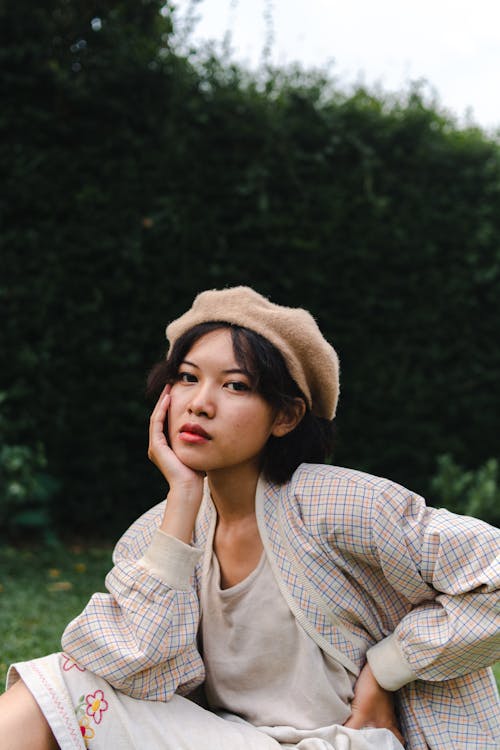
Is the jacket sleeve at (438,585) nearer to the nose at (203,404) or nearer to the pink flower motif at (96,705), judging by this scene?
the nose at (203,404)

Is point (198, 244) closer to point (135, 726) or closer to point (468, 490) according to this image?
point (468, 490)

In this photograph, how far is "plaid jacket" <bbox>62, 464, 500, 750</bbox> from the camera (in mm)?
1892

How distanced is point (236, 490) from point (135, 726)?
23.7 inches

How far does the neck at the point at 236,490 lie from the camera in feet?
7.17

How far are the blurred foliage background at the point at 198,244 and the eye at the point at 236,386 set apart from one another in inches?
123

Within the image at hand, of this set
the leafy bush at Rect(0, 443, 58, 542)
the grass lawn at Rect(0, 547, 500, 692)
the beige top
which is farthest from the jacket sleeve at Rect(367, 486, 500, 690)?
the leafy bush at Rect(0, 443, 58, 542)

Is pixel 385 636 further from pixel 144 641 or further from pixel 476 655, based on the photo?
pixel 144 641

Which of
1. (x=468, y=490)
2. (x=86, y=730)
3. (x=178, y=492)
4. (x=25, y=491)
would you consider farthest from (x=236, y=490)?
(x=468, y=490)

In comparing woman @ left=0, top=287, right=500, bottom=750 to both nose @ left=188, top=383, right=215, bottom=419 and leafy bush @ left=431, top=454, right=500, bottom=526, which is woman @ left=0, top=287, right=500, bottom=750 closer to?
nose @ left=188, top=383, right=215, bottom=419

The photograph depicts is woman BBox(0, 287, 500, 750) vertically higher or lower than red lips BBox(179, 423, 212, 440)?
lower

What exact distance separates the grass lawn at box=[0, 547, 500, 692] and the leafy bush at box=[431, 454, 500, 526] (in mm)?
2148

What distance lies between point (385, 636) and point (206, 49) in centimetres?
439

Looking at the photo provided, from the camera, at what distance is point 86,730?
1.87 meters

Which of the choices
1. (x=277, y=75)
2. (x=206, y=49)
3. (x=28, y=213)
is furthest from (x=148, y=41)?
(x=28, y=213)
